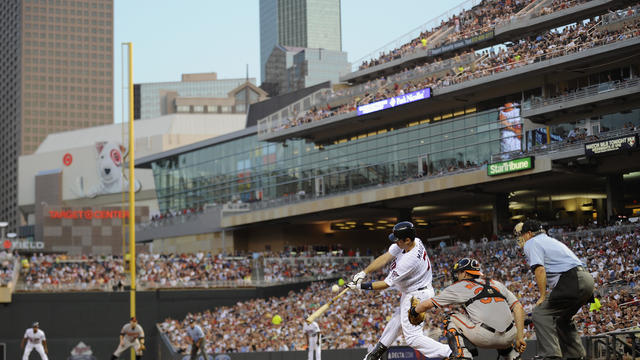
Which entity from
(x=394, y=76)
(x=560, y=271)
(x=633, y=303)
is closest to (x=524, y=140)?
(x=394, y=76)

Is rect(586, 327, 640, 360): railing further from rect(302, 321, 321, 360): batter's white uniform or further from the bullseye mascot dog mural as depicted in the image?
the bullseye mascot dog mural

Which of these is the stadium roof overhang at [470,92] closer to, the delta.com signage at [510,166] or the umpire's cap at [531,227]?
the delta.com signage at [510,166]

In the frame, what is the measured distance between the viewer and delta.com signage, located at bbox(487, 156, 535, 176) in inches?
1677

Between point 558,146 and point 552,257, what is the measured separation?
1335 inches

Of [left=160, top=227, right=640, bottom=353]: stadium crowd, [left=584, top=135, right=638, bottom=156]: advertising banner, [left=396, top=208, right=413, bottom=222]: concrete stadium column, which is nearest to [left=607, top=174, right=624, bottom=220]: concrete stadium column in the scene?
[left=584, top=135, right=638, bottom=156]: advertising banner

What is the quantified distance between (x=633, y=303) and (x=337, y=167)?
3326cm

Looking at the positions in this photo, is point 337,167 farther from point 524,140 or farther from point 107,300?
point 107,300

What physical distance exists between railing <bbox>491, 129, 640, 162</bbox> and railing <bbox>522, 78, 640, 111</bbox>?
227cm

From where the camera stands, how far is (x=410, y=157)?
52.0 meters

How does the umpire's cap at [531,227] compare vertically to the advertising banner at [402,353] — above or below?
above

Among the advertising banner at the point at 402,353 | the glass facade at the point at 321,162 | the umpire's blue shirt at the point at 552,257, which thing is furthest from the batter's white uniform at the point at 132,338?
the glass facade at the point at 321,162

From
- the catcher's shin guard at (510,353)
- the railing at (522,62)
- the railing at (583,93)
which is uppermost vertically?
the railing at (522,62)

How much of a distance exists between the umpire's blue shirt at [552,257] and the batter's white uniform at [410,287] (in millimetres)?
1758

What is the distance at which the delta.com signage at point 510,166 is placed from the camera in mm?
42594
